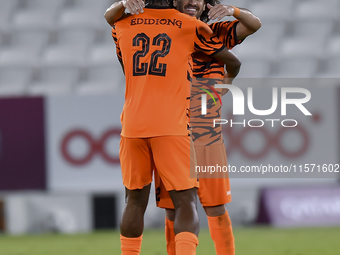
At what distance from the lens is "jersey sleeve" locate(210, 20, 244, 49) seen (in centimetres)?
250

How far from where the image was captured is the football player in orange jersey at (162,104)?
2182 millimetres

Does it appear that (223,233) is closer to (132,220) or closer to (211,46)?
(132,220)

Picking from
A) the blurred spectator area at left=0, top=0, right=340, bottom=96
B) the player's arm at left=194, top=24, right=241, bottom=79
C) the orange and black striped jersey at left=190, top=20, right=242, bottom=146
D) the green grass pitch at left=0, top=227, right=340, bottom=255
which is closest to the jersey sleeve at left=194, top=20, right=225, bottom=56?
the player's arm at left=194, top=24, right=241, bottom=79

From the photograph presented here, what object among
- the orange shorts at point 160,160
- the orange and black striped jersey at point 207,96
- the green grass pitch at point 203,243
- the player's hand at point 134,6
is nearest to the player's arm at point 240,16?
the orange and black striped jersey at point 207,96

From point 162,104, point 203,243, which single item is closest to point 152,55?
point 162,104

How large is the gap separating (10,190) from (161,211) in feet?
4.67

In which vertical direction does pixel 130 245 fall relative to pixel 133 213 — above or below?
below

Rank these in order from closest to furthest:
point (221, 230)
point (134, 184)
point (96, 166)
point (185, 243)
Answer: point (185, 243) < point (134, 184) < point (221, 230) < point (96, 166)

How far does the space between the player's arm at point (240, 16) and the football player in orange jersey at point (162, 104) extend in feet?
0.38

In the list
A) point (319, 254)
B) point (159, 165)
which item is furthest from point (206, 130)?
point (319, 254)

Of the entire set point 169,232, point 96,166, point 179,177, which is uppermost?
point 179,177

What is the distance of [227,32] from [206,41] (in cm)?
27

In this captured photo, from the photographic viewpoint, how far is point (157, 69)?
7.13 ft

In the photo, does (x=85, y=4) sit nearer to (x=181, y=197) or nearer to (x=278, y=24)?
(x=278, y=24)
